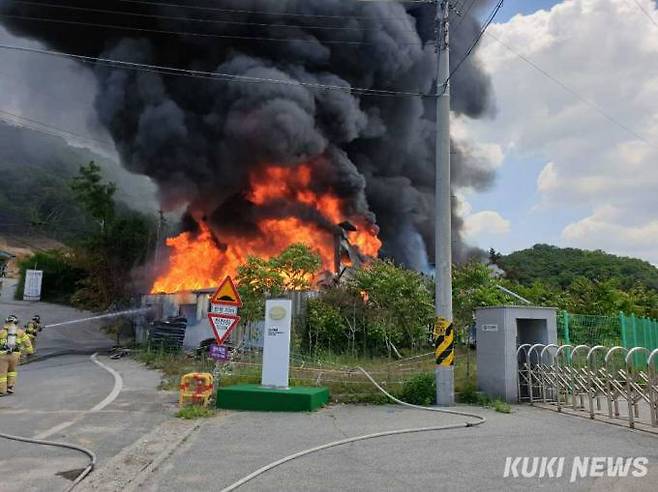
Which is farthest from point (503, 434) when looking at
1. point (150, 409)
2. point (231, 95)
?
point (231, 95)

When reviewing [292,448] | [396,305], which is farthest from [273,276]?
[292,448]

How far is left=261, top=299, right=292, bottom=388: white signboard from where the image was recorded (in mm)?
9820

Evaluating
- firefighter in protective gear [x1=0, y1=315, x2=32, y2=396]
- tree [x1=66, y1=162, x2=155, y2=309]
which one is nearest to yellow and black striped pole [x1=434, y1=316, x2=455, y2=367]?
firefighter in protective gear [x1=0, y1=315, x2=32, y2=396]

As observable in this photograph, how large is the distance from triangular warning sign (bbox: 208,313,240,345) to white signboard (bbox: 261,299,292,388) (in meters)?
0.85

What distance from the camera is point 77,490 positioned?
4.70 metres

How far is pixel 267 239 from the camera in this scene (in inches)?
1119

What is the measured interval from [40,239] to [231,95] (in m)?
42.2

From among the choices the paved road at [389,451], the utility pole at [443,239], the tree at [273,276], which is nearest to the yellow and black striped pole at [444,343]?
the utility pole at [443,239]

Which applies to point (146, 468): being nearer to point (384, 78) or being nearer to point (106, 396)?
point (106, 396)

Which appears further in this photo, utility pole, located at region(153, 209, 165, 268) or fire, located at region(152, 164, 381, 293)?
utility pole, located at region(153, 209, 165, 268)

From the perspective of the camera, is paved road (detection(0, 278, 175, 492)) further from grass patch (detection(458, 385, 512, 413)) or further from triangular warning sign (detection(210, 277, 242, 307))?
grass patch (detection(458, 385, 512, 413))

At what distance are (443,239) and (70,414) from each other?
23.8ft

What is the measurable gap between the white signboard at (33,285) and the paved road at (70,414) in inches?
814

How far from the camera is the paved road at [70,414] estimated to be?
5.38m
